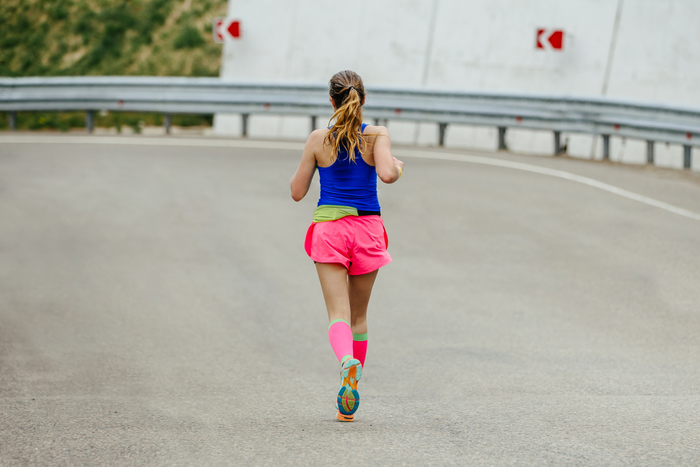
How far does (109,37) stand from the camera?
1151 inches

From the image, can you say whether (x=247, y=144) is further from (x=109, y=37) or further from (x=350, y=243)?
(x=109, y=37)

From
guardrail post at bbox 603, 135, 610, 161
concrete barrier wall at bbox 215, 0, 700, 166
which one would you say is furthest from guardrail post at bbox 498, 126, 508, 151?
guardrail post at bbox 603, 135, 610, 161

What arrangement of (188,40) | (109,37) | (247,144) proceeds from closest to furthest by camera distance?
(247,144)
(188,40)
(109,37)

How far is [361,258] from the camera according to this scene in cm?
427

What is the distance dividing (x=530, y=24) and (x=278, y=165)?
677cm

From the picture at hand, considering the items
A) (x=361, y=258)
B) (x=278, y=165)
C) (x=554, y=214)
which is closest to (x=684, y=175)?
(x=554, y=214)

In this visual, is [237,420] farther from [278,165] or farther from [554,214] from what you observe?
[278,165]

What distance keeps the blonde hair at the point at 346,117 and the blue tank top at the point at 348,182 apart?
0.05 m

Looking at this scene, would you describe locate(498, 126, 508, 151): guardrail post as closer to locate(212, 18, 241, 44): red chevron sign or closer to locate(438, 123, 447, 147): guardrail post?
locate(438, 123, 447, 147): guardrail post

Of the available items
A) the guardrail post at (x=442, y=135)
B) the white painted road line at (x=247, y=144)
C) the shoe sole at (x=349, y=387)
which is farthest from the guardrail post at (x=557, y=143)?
the shoe sole at (x=349, y=387)

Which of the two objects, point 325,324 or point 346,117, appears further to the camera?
point 325,324

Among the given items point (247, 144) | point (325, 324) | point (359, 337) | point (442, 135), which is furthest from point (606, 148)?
point (359, 337)

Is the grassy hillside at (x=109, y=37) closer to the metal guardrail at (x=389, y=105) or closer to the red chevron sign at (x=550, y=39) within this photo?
the metal guardrail at (x=389, y=105)

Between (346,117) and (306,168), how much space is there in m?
0.36
